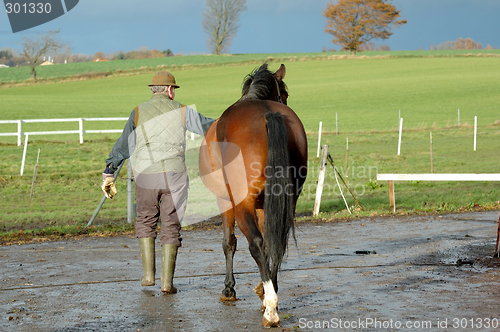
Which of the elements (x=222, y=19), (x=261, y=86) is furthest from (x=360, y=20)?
(x=261, y=86)

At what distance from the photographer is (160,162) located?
5.64 metres

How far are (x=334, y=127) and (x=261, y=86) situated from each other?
26575 mm

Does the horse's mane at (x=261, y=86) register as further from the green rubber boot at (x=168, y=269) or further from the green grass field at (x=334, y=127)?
the green grass field at (x=334, y=127)

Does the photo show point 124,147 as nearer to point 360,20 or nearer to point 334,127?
point 334,127

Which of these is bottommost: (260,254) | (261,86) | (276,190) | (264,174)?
(260,254)

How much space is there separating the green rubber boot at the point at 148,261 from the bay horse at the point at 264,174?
4.25 ft

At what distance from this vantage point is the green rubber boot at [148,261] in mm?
5691

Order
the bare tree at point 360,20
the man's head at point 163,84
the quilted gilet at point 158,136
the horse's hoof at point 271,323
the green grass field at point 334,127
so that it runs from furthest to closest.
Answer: the bare tree at point 360,20 < the green grass field at point 334,127 < the man's head at point 163,84 < the quilted gilet at point 158,136 < the horse's hoof at point 271,323

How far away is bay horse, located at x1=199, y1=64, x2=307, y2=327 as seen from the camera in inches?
177

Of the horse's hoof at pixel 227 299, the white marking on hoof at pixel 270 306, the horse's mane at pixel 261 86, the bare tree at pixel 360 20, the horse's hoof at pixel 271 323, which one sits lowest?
the horse's hoof at pixel 227 299

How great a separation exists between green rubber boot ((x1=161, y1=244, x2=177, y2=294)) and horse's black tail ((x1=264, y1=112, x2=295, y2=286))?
1.42 m

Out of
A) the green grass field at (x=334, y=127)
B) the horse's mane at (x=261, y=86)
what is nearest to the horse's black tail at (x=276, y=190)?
the horse's mane at (x=261, y=86)

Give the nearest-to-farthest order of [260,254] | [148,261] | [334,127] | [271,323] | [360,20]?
1. [271,323]
2. [260,254]
3. [148,261]
4. [334,127]
5. [360,20]

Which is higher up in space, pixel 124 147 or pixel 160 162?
pixel 124 147
